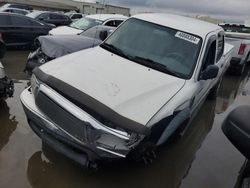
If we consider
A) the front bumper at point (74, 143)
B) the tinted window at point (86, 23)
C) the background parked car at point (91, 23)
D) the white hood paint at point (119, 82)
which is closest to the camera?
the front bumper at point (74, 143)

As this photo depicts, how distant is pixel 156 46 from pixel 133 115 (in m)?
1.82

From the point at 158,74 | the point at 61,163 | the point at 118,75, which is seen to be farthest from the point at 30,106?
the point at 158,74

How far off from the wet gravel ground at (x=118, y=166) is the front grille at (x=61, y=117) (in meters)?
0.75

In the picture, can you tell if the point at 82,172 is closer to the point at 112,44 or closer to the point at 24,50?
the point at 112,44

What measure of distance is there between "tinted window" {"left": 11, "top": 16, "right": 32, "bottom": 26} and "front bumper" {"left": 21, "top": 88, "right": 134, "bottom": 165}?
305 inches

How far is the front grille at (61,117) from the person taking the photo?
9.44ft

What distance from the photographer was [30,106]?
341 centimetres

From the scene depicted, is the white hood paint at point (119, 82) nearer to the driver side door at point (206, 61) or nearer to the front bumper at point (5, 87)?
the driver side door at point (206, 61)

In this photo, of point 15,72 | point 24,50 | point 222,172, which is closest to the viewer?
point 222,172

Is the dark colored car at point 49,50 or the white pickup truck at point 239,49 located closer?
the dark colored car at point 49,50

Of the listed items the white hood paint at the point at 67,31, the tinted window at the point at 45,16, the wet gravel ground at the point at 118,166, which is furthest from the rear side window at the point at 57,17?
the wet gravel ground at the point at 118,166

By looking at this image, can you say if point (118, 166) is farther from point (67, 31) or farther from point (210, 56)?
point (67, 31)

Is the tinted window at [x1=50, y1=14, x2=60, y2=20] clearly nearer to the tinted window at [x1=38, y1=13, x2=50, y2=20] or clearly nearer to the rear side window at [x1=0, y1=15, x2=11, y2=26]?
the tinted window at [x1=38, y1=13, x2=50, y2=20]

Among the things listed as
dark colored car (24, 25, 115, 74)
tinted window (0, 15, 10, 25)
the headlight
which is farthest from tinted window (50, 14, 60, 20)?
the headlight
